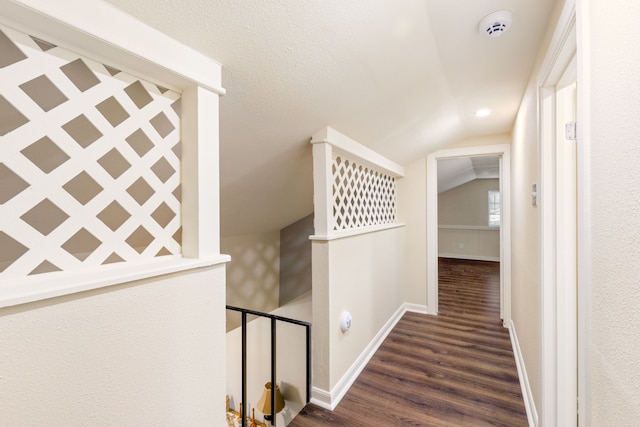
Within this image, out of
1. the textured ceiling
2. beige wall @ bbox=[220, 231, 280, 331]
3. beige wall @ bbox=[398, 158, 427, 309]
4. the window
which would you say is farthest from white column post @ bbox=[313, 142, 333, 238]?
the window

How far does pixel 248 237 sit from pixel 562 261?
2.48 meters

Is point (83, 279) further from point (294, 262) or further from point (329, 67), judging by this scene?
point (294, 262)

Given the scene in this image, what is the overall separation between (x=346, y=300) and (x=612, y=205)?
1578mm

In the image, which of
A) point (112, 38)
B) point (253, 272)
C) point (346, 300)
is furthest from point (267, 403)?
point (112, 38)

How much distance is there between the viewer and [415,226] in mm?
3529

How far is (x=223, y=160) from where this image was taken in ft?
5.09

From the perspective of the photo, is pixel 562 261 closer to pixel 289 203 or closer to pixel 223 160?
pixel 223 160

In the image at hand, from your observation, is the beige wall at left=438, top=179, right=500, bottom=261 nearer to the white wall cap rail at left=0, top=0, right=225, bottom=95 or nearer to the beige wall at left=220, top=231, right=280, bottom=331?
the beige wall at left=220, top=231, right=280, bottom=331

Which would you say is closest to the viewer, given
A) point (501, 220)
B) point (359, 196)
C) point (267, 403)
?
point (359, 196)

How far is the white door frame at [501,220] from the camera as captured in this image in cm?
311

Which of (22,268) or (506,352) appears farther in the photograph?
(506,352)

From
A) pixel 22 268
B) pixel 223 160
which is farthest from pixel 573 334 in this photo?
pixel 22 268

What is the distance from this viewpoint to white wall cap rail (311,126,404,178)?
5.70 ft

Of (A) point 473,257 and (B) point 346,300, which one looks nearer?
(B) point 346,300
